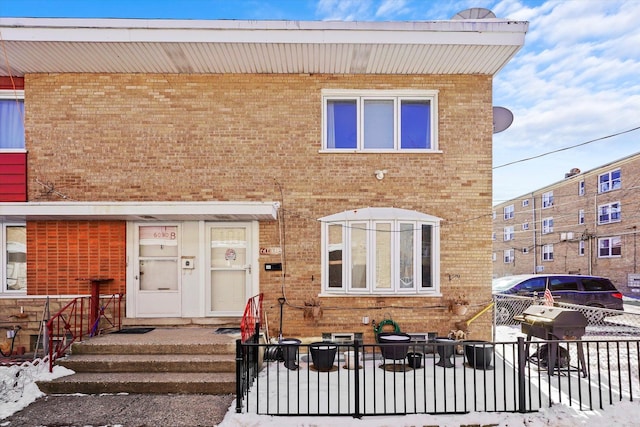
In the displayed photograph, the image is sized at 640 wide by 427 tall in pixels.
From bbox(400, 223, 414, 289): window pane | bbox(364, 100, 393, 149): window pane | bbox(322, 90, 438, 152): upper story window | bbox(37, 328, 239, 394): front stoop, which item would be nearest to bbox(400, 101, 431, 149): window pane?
bbox(322, 90, 438, 152): upper story window

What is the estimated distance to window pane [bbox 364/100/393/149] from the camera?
818 centimetres

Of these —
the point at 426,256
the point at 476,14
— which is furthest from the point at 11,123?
the point at 476,14

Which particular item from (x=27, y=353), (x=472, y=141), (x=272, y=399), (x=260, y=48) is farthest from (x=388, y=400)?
(x=27, y=353)

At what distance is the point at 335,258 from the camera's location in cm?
801

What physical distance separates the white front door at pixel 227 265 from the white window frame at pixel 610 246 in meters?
25.9

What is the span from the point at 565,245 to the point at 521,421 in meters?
28.4

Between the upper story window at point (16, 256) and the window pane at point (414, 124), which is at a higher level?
the window pane at point (414, 124)

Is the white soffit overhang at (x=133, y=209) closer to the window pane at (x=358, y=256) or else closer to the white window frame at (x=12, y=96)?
the white window frame at (x=12, y=96)

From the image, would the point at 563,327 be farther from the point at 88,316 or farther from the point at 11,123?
the point at 11,123

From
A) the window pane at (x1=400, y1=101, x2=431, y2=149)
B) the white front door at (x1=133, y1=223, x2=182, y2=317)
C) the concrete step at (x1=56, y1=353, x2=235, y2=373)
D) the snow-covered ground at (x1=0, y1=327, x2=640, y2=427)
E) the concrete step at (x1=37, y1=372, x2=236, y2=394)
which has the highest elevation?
the window pane at (x1=400, y1=101, x2=431, y2=149)

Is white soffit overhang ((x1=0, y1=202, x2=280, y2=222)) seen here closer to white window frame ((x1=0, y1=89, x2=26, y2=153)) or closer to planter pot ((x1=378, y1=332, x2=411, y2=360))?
white window frame ((x1=0, y1=89, x2=26, y2=153))

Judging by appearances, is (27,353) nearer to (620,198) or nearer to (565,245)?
(620,198)

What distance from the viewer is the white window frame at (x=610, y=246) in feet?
81.2

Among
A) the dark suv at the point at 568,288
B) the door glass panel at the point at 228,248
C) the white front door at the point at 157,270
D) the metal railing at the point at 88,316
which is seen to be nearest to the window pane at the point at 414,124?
the door glass panel at the point at 228,248
